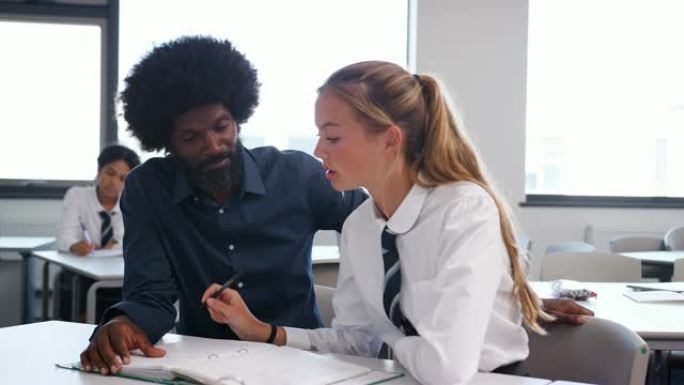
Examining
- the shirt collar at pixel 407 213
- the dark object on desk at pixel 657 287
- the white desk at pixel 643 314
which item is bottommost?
the white desk at pixel 643 314

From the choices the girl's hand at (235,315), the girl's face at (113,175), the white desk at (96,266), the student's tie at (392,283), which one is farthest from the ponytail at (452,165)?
the girl's face at (113,175)

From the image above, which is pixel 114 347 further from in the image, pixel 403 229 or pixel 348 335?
pixel 403 229

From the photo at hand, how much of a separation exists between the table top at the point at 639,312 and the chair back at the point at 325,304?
800 millimetres

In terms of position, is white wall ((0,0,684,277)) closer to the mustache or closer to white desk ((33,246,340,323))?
white desk ((33,246,340,323))

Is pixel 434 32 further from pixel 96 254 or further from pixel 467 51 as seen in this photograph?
pixel 96 254

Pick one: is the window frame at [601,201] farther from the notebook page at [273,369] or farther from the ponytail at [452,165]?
the notebook page at [273,369]

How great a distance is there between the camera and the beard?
195 centimetres

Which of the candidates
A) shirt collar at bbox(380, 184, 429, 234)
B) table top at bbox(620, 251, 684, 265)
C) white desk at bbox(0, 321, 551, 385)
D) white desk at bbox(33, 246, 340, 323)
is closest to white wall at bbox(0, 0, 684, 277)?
table top at bbox(620, 251, 684, 265)

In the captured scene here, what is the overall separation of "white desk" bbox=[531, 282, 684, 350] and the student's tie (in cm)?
93

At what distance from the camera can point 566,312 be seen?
1.81 metres

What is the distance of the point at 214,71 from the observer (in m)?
2.11

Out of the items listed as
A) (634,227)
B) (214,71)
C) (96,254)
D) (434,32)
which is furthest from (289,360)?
(634,227)

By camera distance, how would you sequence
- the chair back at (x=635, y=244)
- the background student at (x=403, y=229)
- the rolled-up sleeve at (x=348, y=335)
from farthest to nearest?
the chair back at (x=635, y=244), the rolled-up sleeve at (x=348, y=335), the background student at (x=403, y=229)

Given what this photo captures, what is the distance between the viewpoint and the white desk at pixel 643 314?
2238mm
